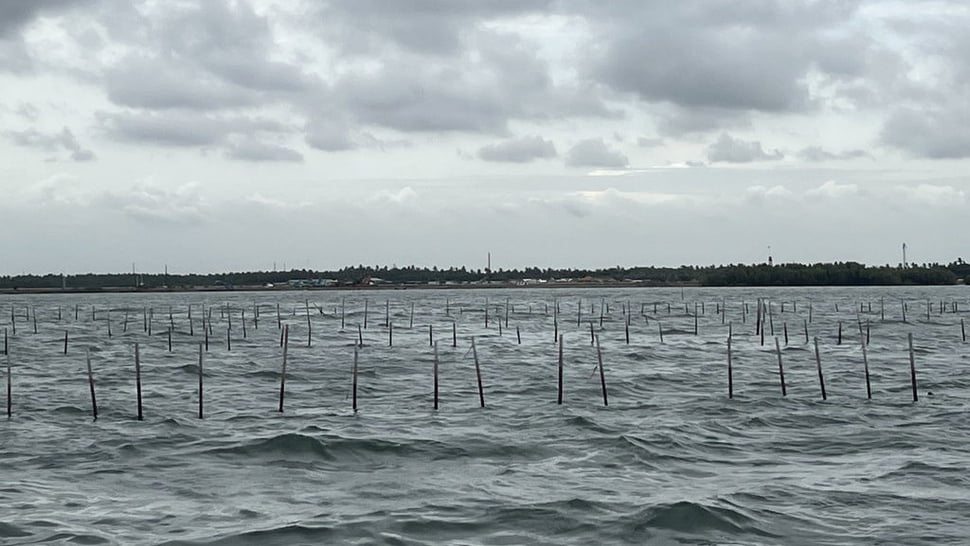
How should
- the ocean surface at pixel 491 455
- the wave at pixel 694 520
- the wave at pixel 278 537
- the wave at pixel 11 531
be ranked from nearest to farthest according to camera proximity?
the wave at pixel 278 537, the wave at pixel 11 531, the wave at pixel 694 520, the ocean surface at pixel 491 455

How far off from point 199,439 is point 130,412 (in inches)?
225

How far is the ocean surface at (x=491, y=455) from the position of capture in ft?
59.9

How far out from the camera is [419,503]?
20.1 m

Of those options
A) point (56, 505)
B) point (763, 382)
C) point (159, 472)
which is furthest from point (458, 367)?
point (56, 505)

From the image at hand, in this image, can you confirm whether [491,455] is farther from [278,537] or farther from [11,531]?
[11,531]

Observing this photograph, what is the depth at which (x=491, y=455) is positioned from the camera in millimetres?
25047

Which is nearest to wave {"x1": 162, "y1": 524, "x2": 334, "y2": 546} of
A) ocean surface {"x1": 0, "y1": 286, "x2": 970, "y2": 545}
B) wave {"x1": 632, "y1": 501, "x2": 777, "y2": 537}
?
ocean surface {"x1": 0, "y1": 286, "x2": 970, "y2": 545}

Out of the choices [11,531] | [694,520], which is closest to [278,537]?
[11,531]

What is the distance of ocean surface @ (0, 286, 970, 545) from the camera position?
18.2 m

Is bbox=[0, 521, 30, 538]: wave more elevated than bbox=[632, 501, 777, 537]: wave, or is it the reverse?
bbox=[0, 521, 30, 538]: wave

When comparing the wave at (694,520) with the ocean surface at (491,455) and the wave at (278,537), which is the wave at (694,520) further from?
the wave at (278,537)

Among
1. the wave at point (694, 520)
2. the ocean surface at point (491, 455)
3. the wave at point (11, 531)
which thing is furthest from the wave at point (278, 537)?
the wave at point (694, 520)

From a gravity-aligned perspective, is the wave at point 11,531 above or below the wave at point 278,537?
above

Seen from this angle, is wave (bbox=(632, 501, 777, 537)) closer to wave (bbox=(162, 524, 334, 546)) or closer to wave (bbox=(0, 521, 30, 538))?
wave (bbox=(162, 524, 334, 546))
